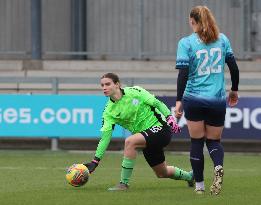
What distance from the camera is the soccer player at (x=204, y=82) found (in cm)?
1098

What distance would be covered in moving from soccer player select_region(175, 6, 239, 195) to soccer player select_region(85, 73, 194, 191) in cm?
80

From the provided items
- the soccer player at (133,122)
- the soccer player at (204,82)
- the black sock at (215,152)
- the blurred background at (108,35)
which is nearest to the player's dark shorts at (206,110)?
the soccer player at (204,82)

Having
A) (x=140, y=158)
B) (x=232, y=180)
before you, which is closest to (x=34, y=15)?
(x=140, y=158)

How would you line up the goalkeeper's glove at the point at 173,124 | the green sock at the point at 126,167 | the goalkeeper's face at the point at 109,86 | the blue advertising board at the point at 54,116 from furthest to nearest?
the blue advertising board at the point at 54,116
the green sock at the point at 126,167
the goalkeeper's face at the point at 109,86
the goalkeeper's glove at the point at 173,124

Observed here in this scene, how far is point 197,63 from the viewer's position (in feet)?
36.5

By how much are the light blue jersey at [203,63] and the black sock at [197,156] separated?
0.49 metres

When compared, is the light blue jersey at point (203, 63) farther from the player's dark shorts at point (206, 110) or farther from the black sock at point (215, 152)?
the black sock at point (215, 152)

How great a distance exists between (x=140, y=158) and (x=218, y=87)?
22.9 ft

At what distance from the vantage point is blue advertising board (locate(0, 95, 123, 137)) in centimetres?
1895

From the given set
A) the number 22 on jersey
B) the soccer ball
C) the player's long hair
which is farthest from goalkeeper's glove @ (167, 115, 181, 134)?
the soccer ball

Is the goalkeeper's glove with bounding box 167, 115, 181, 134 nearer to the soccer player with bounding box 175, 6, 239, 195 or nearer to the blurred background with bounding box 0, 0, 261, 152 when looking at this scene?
the soccer player with bounding box 175, 6, 239, 195

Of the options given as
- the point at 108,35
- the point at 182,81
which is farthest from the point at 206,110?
the point at 108,35

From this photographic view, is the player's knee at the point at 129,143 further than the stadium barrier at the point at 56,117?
No

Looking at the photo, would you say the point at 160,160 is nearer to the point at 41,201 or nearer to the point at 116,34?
the point at 41,201
